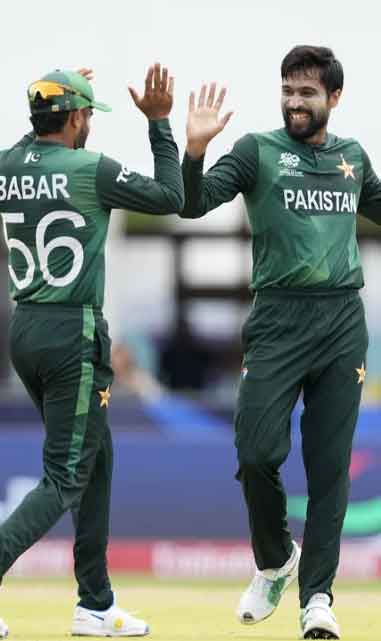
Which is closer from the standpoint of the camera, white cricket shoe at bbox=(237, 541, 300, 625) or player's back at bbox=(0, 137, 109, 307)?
player's back at bbox=(0, 137, 109, 307)

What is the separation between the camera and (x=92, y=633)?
7461mm

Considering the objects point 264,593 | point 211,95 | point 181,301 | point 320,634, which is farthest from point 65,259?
point 181,301

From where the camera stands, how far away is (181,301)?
1706cm

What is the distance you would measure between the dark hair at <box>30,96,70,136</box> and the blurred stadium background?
4.93 m

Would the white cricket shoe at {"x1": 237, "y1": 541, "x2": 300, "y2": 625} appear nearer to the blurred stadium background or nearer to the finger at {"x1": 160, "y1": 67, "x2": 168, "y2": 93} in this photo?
the finger at {"x1": 160, "y1": 67, "x2": 168, "y2": 93}

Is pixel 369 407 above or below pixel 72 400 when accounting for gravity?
below

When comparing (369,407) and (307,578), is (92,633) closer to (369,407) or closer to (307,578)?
(307,578)

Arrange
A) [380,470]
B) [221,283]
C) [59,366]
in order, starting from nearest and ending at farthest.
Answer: [59,366] < [380,470] < [221,283]

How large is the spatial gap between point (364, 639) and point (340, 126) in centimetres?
707

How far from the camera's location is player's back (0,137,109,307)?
7.07 metres

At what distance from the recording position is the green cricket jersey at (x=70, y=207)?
7.07 meters

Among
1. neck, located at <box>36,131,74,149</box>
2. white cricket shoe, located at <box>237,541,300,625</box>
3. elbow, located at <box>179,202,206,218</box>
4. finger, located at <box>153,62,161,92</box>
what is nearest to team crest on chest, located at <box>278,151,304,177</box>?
elbow, located at <box>179,202,206,218</box>

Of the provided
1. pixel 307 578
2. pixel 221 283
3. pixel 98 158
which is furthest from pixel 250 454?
pixel 221 283

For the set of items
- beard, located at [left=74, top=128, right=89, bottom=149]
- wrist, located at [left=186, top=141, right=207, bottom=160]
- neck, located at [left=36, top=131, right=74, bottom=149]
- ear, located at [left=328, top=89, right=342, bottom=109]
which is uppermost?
ear, located at [left=328, top=89, right=342, bottom=109]
